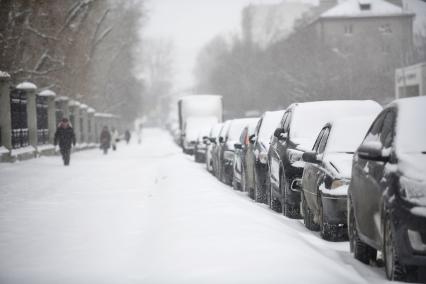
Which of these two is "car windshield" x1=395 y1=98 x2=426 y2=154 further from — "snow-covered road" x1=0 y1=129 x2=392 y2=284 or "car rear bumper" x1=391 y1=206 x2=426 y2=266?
"snow-covered road" x1=0 y1=129 x2=392 y2=284

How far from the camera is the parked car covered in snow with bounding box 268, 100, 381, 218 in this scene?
12359 millimetres

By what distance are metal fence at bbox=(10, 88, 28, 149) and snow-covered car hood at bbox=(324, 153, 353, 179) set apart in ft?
67.7

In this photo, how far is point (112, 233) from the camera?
9930mm

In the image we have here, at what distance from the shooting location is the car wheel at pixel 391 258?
6.83 m

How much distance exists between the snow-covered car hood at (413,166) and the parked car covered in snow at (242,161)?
9.84m

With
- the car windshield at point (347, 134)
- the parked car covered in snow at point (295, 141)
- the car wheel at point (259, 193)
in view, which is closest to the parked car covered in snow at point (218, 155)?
the car wheel at point (259, 193)

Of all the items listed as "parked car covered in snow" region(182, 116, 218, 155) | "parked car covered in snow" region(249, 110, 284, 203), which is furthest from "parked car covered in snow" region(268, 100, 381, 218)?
"parked car covered in snow" region(182, 116, 218, 155)

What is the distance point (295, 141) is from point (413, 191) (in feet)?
20.8

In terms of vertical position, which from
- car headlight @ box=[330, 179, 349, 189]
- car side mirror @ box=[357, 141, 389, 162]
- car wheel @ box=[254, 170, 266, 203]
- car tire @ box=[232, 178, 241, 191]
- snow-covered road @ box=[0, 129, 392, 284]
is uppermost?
car side mirror @ box=[357, 141, 389, 162]

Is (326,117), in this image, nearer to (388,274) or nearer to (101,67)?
(388,274)

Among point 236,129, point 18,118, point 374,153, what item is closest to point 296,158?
point 374,153

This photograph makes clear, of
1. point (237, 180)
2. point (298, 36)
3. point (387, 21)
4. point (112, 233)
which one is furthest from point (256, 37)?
point (112, 233)

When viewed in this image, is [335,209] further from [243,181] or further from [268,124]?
[243,181]

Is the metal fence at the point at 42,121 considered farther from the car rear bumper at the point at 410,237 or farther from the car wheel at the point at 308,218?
the car rear bumper at the point at 410,237
